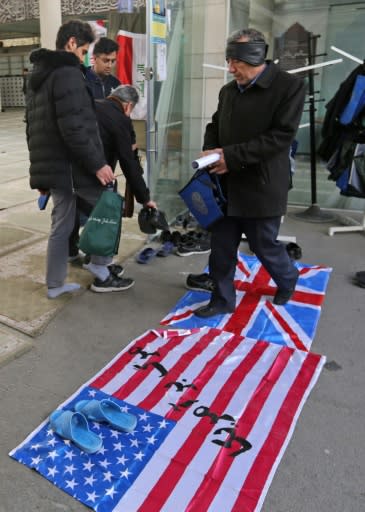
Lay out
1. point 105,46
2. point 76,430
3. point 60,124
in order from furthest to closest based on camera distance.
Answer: point 105,46 < point 60,124 < point 76,430

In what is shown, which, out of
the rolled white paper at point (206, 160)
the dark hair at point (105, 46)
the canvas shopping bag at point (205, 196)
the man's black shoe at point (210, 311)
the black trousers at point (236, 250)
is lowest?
the man's black shoe at point (210, 311)

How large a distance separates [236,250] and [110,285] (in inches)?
39.6

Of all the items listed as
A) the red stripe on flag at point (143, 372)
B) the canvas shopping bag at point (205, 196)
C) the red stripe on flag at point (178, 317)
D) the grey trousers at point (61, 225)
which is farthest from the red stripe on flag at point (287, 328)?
the grey trousers at point (61, 225)

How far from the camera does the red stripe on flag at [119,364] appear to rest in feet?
7.56

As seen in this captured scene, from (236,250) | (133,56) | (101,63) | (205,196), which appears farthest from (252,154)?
(133,56)

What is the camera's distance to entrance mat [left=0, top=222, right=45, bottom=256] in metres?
4.16

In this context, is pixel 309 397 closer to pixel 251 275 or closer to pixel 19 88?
pixel 251 275

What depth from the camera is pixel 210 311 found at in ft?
9.84

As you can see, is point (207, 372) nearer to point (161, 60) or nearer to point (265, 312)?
point (265, 312)

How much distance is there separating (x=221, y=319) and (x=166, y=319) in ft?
1.20

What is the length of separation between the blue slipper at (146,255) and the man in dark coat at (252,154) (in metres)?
1.02

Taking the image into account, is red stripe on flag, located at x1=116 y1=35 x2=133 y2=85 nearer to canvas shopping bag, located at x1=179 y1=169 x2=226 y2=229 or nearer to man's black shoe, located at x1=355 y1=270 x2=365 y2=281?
canvas shopping bag, located at x1=179 y1=169 x2=226 y2=229

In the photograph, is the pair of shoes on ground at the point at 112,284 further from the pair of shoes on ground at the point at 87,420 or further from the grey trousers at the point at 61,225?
the pair of shoes on ground at the point at 87,420

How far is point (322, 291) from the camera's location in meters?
3.36
